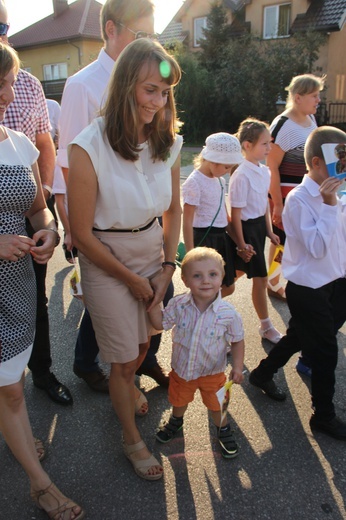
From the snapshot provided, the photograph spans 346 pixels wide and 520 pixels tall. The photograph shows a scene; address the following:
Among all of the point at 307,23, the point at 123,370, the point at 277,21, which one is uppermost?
the point at 277,21

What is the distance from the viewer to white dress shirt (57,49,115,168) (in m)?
2.51

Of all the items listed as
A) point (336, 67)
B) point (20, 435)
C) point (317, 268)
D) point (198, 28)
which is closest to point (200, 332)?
point (317, 268)

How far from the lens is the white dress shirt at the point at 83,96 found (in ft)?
8.24

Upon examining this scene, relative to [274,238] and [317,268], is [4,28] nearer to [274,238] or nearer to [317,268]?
[317,268]

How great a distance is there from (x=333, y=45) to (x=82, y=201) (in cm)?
2158

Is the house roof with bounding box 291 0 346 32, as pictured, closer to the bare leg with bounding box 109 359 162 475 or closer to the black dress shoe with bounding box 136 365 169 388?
the black dress shoe with bounding box 136 365 169 388

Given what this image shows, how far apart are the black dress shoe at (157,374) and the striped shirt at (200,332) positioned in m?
0.63

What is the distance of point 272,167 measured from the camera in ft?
13.1

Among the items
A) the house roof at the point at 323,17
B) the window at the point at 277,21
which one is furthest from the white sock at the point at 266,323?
the window at the point at 277,21

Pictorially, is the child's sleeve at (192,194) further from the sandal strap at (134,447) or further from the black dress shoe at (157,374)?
the sandal strap at (134,447)

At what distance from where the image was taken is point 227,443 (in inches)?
94.8

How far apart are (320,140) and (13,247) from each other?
5.50 feet

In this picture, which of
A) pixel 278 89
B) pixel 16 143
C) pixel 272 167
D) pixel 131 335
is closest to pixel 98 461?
pixel 131 335

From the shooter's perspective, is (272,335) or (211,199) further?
(272,335)
